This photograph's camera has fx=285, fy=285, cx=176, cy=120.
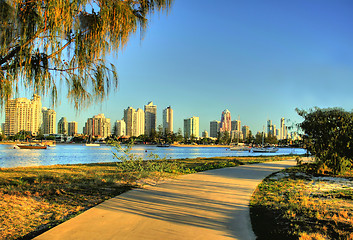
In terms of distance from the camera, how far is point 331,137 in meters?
13.2

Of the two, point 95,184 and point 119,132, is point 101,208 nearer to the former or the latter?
point 95,184

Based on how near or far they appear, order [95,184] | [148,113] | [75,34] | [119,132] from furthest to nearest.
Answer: [148,113], [119,132], [95,184], [75,34]

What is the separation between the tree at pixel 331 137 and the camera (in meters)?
12.9

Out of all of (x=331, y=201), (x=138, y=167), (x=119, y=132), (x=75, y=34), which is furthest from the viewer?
(x=119, y=132)

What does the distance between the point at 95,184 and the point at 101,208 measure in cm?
349

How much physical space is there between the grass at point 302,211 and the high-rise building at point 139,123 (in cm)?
17857

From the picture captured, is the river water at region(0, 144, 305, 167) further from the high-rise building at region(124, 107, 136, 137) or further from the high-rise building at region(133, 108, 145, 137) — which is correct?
the high-rise building at region(133, 108, 145, 137)

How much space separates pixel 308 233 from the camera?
4828 millimetres

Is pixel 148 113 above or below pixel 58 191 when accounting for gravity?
above

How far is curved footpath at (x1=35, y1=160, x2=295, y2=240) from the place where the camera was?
4.66 meters

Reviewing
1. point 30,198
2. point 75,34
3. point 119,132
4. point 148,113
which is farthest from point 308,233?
point 148,113

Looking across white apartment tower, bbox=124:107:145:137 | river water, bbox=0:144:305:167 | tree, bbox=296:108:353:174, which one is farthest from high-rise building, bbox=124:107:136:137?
tree, bbox=296:108:353:174

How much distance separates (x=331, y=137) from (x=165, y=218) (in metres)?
10.7

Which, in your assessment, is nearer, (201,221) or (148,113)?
(201,221)
